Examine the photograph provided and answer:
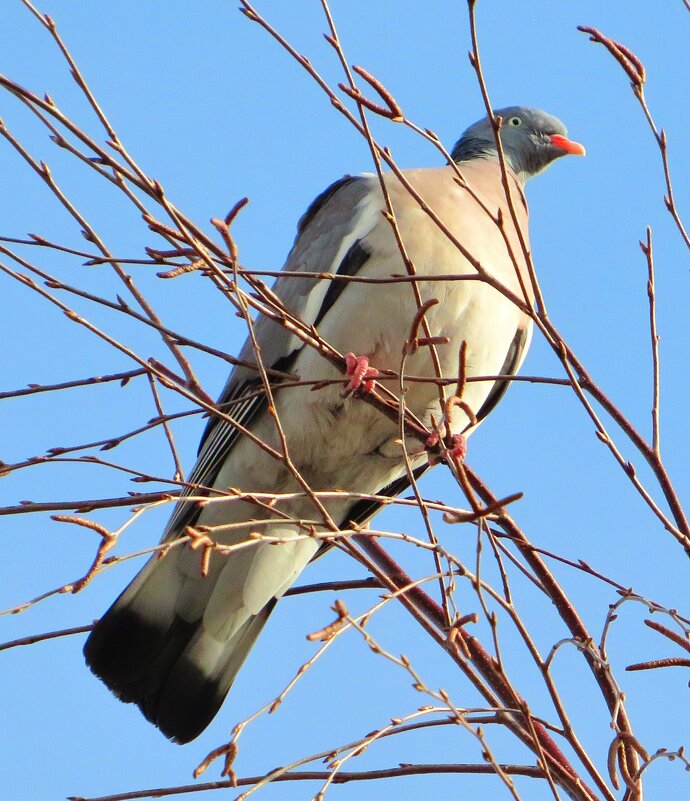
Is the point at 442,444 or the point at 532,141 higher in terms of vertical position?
the point at 532,141

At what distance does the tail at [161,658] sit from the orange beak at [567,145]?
2.48 meters

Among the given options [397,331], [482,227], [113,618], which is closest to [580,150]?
[482,227]

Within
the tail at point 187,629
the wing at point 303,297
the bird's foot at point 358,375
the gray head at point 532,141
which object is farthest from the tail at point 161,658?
the gray head at point 532,141

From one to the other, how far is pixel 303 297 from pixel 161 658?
1204 millimetres

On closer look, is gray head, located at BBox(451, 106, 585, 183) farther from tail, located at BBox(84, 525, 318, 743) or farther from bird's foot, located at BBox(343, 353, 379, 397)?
bird's foot, located at BBox(343, 353, 379, 397)

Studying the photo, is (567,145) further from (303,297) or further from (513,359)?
(303,297)

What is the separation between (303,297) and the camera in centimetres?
367

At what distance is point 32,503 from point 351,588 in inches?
33.5

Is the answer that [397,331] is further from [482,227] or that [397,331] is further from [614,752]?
[614,752]

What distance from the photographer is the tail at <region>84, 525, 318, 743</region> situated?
340 centimetres

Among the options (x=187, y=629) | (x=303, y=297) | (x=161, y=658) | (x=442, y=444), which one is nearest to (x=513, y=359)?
(x=303, y=297)

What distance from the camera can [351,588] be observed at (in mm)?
2650

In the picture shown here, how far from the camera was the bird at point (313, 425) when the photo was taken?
3.35 meters

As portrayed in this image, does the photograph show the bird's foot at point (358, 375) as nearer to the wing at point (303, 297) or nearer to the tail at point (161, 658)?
the wing at point (303, 297)
